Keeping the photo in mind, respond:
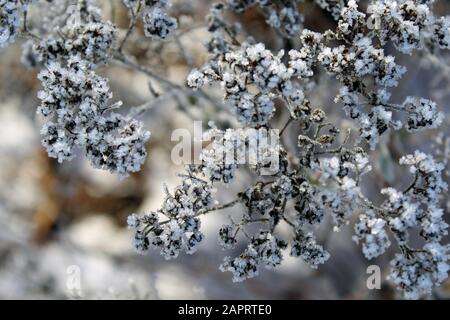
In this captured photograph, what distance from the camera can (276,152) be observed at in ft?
7.06

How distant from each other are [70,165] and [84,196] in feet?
1.15

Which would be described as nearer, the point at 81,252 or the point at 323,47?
the point at 323,47

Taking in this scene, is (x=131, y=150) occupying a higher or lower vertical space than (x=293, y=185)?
higher

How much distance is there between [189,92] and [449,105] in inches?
136

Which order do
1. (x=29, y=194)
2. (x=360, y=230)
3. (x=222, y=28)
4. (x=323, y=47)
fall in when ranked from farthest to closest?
1. (x=29, y=194)
2. (x=222, y=28)
3. (x=323, y=47)
4. (x=360, y=230)

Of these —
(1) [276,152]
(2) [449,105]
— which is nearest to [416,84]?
(2) [449,105]

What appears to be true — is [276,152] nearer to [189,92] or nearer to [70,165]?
[189,92]

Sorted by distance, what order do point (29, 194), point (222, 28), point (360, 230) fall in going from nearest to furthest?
point (360, 230) < point (222, 28) < point (29, 194)
